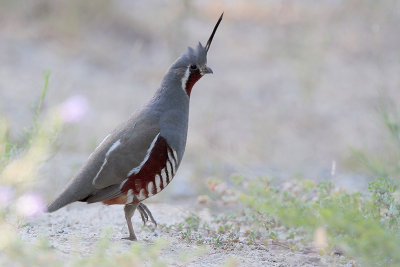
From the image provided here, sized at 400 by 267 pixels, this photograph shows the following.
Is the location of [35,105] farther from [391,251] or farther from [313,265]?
[391,251]

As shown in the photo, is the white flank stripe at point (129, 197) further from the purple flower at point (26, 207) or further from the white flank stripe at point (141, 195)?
the purple flower at point (26, 207)

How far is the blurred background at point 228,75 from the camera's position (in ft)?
27.3

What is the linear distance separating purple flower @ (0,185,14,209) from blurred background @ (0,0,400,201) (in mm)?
2259

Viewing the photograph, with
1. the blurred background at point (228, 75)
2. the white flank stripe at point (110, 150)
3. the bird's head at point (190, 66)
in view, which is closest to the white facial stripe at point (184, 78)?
the bird's head at point (190, 66)

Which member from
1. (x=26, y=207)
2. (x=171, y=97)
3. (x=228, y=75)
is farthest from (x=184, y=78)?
(x=228, y=75)

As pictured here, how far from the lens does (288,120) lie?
10.0m

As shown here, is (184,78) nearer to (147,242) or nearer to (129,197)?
(129,197)

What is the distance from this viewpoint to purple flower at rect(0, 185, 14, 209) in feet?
13.1

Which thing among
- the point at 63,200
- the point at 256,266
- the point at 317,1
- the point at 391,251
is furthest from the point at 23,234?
the point at 317,1

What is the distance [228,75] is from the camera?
1168 centimetres

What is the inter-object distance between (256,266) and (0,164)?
70.8 inches

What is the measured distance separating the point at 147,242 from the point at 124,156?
22.9 inches

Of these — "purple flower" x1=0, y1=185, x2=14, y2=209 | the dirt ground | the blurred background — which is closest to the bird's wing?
the dirt ground

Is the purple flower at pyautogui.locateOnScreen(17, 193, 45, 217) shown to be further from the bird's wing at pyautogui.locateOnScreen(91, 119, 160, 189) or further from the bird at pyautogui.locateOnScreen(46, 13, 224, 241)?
the bird's wing at pyautogui.locateOnScreen(91, 119, 160, 189)
